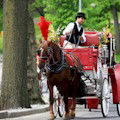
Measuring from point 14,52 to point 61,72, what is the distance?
2.55m

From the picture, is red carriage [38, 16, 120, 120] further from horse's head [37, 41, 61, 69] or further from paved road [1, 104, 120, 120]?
paved road [1, 104, 120, 120]

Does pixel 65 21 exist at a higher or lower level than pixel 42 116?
higher

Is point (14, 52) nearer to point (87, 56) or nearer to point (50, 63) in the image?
point (87, 56)

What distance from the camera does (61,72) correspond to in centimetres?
1736

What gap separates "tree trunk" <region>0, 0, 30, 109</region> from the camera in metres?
19.5

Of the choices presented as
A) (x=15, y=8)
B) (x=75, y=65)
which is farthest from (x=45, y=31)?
(x=15, y=8)

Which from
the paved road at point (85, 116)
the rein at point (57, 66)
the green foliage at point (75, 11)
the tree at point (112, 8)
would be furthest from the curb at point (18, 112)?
the green foliage at point (75, 11)

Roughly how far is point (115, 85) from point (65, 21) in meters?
45.4

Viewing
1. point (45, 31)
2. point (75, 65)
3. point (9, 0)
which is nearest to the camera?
point (45, 31)

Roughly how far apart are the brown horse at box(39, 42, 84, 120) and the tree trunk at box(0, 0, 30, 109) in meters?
1.79

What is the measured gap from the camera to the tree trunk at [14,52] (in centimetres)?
1947

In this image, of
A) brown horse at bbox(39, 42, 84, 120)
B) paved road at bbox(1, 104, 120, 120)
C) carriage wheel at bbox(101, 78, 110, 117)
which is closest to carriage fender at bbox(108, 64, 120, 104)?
carriage wheel at bbox(101, 78, 110, 117)

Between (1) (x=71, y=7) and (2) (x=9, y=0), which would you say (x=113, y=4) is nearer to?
(1) (x=71, y=7)

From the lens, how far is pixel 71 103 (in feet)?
60.9
